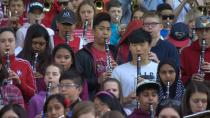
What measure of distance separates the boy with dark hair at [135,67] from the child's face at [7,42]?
1.36 metres

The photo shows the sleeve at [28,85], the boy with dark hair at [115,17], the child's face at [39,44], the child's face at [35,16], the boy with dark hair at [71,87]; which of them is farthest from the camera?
the boy with dark hair at [115,17]

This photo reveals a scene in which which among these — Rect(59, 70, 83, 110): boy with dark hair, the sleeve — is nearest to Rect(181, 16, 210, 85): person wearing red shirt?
Rect(59, 70, 83, 110): boy with dark hair

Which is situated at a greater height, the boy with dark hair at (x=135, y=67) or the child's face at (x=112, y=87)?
the boy with dark hair at (x=135, y=67)

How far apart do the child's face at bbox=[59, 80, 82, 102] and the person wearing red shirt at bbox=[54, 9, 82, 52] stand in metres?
2.12

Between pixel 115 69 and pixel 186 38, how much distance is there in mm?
2680

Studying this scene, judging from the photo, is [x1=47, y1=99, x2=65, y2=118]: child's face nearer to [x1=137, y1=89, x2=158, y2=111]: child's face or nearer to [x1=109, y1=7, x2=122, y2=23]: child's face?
[x1=137, y1=89, x2=158, y2=111]: child's face

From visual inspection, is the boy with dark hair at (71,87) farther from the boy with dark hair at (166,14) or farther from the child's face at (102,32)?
the boy with dark hair at (166,14)

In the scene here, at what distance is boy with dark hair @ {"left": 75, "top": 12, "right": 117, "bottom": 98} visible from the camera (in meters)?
13.2

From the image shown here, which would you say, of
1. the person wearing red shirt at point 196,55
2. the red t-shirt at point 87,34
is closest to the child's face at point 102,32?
the red t-shirt at point 87,34

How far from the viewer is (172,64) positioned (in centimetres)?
1265

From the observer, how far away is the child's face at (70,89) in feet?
39.0

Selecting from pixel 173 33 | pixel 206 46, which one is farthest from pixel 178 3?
pixel 206 46

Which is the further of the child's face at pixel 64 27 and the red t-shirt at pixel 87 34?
the red t-shirt at pixel 87 34

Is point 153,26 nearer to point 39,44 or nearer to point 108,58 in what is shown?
point 108,58
